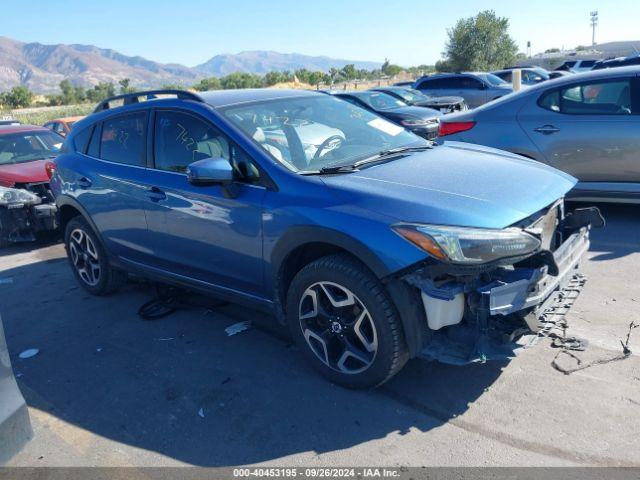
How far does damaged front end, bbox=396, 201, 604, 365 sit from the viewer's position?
9.15ft

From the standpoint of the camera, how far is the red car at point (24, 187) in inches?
292

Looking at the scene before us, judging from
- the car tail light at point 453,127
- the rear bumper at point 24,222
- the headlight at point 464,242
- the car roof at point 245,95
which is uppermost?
the car roof at point 245,95

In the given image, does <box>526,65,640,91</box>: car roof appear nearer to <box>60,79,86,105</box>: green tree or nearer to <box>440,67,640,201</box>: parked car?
<box>440,67,640,201</box>: parked car

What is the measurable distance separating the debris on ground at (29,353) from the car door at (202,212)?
3.79 ft

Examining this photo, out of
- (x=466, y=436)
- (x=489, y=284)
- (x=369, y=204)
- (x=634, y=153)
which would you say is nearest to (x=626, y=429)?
(x=466, y=436)

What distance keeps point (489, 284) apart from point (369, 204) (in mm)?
770

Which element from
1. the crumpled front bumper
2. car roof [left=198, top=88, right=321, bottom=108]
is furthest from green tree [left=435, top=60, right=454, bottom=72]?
the crumpled front bumper

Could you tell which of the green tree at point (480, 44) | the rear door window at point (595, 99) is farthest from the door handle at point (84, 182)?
the green tree at point (480, 44)

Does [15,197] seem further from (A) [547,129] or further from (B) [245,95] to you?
(A) [547,129]

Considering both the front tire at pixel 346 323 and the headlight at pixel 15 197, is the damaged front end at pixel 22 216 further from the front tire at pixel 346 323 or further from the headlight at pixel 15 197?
the front tire at pixel 346 323

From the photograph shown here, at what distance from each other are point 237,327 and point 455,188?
84.3 inches

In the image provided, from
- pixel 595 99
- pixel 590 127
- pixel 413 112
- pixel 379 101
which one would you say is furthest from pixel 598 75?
pixel 379 101

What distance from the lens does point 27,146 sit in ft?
30.1

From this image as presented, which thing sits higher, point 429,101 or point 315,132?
point 315,132
